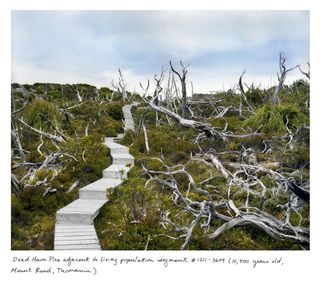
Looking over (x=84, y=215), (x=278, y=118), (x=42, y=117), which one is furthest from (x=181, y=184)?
(x=42, y=117)

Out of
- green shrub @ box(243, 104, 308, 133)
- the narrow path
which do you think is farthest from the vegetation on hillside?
the narrow path

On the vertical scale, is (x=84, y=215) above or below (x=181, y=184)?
below

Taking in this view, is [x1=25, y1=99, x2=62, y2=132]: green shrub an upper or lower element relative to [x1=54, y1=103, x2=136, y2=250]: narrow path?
upper

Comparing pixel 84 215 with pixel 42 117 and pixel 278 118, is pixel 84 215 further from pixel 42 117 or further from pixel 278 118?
pixel 42 117

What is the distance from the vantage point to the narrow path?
231 inches

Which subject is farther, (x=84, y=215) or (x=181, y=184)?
(x=181, y=184)

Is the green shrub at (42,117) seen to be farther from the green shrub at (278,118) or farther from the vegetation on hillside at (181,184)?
the green shrub at (278,118)

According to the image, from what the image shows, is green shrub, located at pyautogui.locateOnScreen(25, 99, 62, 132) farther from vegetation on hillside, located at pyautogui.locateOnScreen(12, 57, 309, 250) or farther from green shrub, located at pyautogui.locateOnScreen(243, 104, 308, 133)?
green shrub, located at pyautogui.locateOnScreen(243, 104, 308, 133)

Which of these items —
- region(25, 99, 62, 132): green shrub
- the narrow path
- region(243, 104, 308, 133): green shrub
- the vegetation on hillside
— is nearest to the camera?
the narrow path

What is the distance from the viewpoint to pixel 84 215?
6.66m

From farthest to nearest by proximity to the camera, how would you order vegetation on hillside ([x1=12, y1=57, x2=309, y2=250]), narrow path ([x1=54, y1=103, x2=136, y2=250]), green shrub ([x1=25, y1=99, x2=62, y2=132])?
green shrub ([x1=25, y1=99, x2=62, y2=132]) < vegetation on hillside ([x1=12, y1=57, x2=309, y2=250]) < narrow path ([x1=54, y1=103, x2=136, y2=250])

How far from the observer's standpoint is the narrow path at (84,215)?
586cm
